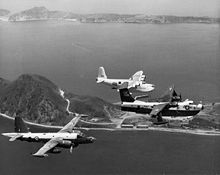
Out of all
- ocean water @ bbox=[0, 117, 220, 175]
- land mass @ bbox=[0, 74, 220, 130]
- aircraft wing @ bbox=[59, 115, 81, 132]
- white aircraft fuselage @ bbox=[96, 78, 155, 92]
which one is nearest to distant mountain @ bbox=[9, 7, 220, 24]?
land mass @ bbox=[0, 74, 220, 130]

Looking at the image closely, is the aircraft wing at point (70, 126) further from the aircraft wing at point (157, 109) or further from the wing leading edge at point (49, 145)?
the aircraft wing at point (157, 109)

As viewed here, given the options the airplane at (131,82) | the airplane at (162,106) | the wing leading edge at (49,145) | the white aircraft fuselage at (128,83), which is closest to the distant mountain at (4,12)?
the airplane at (131,82)

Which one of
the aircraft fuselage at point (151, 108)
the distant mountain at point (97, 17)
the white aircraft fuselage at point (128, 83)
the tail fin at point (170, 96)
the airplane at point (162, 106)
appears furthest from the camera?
the distant mountain at point (97, 17)

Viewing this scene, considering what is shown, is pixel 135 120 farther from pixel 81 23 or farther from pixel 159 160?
pixel 81 23

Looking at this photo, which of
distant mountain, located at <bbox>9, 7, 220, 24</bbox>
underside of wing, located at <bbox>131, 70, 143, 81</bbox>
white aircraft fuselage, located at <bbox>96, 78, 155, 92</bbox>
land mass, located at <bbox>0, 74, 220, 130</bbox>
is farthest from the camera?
land mass, located at <bbox>0, 74, 220, 130</bbox>

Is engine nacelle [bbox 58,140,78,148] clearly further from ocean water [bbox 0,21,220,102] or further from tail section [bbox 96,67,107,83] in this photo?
ocean water [bbox 0,21,220,102]

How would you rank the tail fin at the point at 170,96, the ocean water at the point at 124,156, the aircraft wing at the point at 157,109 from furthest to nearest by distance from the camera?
the ocean water at the point at 124,156 → the tail fin at the point at 170,96 → the aircraft wing at the point at 157,109
